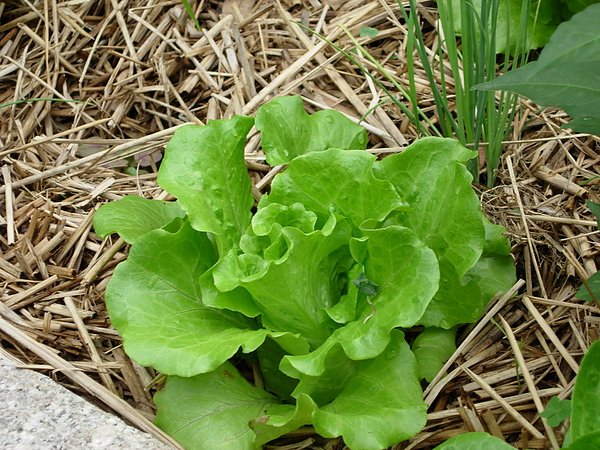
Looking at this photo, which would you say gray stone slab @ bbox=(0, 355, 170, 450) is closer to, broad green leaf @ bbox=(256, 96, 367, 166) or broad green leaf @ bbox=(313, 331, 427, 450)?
broad green leaf @ bbox=(313, 331, 427, 450)

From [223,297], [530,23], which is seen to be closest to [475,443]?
[223,297]

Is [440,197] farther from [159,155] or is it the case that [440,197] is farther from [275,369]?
[159,155]

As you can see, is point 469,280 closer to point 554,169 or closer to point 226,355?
point 554,169

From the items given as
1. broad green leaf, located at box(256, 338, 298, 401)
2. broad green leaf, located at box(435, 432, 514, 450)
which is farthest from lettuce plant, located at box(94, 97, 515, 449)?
broad green leaf, located at box(435, 432, 514, 450)

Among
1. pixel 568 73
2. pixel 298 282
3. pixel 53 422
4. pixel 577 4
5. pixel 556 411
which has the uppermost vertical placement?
pixel 568 73

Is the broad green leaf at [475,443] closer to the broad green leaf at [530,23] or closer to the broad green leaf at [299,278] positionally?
the broad green leaf at [299,278]
